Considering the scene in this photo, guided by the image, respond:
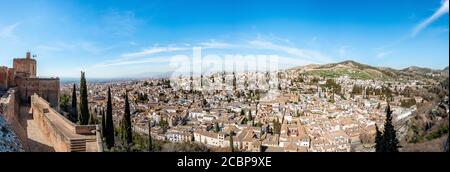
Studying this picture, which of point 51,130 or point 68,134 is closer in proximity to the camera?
point 68,134

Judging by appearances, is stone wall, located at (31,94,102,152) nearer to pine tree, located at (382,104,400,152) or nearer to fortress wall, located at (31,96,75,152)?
fortress wall, located at (31,96,75,152)

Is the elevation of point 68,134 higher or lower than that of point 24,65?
lower

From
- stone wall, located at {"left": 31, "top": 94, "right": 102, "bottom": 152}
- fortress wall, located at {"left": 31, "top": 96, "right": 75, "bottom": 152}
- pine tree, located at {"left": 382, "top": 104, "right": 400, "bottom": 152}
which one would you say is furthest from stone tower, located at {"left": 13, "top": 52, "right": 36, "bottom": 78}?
pine tree, located at {"left": 382, "top": 104, "right": 400, "bottom": 152}

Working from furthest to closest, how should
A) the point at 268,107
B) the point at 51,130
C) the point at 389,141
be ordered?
the point at 268,107
the point at 389,141
the point at 51,130

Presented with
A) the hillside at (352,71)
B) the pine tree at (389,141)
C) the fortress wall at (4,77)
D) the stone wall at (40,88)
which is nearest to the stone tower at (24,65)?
the stone wall at (40,88)

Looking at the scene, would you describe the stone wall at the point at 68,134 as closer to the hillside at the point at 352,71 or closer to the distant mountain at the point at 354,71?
the distant mountain at the point at 354,71

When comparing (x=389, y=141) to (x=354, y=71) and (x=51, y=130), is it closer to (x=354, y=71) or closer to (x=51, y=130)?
(x=51, y=130)

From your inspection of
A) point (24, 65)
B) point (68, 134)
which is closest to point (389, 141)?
point (68, 134)
